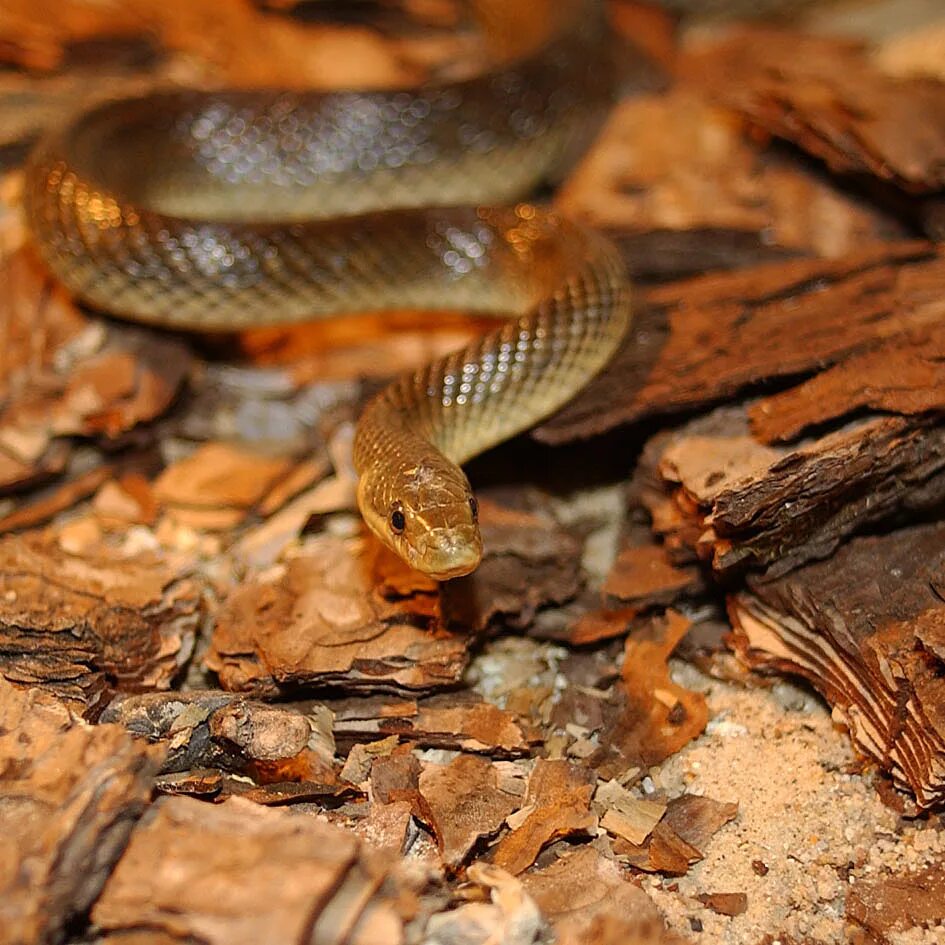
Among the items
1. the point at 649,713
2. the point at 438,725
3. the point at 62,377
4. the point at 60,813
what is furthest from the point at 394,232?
the point at 60,813

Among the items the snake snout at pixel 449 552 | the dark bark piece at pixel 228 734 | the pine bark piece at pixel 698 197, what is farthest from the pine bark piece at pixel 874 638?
the pine bark piece at pixel 698 197

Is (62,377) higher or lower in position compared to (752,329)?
lower

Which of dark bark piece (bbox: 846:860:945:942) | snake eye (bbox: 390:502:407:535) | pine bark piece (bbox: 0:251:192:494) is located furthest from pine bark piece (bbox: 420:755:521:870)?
pine bark piece (bbox: 0:251:192:494)

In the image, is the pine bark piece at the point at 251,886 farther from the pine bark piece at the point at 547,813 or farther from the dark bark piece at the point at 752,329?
the dark bark piece at the point at 752,329

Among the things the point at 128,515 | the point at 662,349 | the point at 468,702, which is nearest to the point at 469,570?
the point at 468,702

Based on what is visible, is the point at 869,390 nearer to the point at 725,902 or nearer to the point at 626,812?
the point at 626,812

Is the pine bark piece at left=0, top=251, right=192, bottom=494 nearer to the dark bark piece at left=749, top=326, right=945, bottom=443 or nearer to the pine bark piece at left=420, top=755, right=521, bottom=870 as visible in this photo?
the pine bark piece at left=420, top=755, right=521, bottom=870

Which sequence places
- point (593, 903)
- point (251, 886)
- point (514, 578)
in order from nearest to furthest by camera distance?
point (251, 886) < point (593, 903) < point (514, 578)

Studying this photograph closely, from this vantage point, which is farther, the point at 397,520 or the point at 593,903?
the point at 397,520
